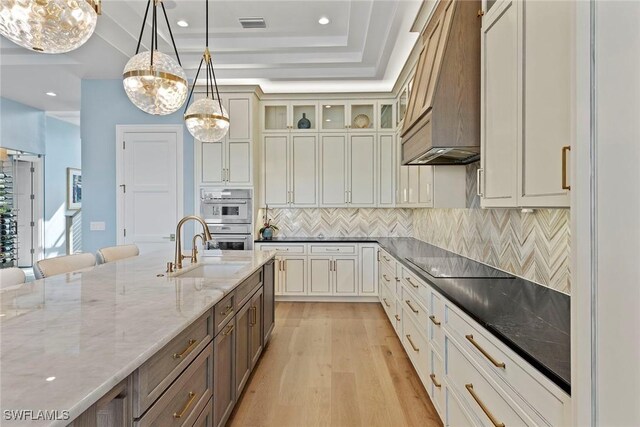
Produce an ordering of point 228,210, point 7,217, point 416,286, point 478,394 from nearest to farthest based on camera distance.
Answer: point 478,394
point 416,286
point 228,210
point 7,217

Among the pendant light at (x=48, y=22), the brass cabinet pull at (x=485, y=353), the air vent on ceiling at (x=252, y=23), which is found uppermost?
the air vent on ceiling at (x=252, y=23)

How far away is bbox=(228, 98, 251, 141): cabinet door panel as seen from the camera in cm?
496

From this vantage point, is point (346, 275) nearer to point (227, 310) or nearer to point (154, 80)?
point (227, 310)

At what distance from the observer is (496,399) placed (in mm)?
1400

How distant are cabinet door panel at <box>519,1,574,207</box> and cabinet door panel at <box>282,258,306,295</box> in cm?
371

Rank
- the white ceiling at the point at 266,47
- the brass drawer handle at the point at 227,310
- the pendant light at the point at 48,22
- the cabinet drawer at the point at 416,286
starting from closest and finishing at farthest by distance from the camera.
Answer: the pendant light at the point at 48,22 → the brass drawer handle at the point at 227,310 → the cabinet drawer at the point at 416,286 → the white ceiling at the point at 266,47

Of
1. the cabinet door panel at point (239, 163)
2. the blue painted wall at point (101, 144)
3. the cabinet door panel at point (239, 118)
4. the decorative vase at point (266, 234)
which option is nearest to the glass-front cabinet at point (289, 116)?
the cabinet door panel at point (239, 118)

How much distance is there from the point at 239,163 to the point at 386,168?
2069 mm

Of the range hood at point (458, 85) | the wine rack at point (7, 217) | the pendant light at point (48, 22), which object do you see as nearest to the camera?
the pendant light at point (48, 22)

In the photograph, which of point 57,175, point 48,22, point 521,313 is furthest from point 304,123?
point 57,175

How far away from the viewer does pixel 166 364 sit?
4.25 feet

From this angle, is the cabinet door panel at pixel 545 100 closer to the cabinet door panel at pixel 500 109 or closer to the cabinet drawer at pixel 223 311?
the cabinet door panel at pixel 500 109

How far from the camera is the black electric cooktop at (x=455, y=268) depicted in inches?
95.0

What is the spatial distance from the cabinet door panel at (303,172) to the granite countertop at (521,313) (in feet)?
8.93
